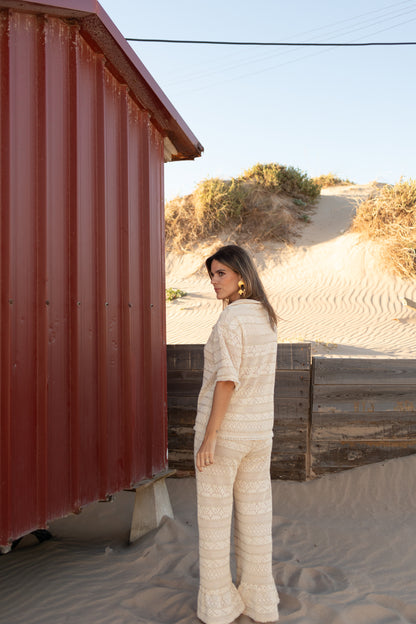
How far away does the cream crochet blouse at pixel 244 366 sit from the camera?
291 centimetres

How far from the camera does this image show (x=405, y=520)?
4570 mm

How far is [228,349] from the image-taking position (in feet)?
9.46

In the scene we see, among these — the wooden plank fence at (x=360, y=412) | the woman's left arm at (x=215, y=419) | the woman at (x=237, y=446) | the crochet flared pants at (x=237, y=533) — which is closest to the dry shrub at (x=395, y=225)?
the wooden plank fence at (x=360, y=412)

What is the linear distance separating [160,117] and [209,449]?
10.1 feet

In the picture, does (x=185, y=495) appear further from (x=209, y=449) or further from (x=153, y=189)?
(x=153, y=189)

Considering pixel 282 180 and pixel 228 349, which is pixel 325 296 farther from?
pixel 228 349

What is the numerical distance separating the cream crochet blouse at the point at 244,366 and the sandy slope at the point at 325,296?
27.4 feet

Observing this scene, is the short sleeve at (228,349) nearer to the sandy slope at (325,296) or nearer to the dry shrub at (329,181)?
Answer: the sandy slope at (325,296)

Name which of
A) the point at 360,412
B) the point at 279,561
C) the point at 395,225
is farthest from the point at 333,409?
the point at 395,225

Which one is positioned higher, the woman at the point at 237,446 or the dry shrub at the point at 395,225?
the dry shrub at the point at 395,225

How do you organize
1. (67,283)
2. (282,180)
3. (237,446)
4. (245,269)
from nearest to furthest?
(237,446)
(245,269)
(67,283)
(282,180)

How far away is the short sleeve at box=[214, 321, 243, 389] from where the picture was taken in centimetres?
283

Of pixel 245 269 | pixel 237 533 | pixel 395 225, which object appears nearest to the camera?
pixel 245 269

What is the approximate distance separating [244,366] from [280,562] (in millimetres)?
1882
